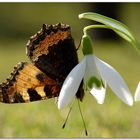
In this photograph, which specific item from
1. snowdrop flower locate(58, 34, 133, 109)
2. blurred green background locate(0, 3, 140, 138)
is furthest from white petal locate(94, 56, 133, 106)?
blurred green background locate(0, 3, 140, 138)

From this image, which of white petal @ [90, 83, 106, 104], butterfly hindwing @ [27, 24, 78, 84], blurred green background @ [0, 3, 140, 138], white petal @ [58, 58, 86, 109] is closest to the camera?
white petal @ [58, 58, 86, 109]

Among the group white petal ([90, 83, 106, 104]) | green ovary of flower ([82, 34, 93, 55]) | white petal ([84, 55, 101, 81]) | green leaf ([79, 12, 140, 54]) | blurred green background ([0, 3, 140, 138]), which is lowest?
blurred green background ([0, 3, 140, 138])

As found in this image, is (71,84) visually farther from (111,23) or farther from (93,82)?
(111,23)

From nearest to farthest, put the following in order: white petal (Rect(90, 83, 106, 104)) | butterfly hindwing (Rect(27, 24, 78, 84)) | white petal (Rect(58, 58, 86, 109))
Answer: white petal (Rect(58, 58, 86, 109)), white petal (Rect(90, 83, 106, 104)), butterfly hindwing (Rect(27, 24, 78, 84))

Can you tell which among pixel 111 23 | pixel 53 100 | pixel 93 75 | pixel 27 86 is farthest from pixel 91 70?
pixel 53 100

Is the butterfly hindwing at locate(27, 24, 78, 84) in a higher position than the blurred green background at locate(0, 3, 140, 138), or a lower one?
higher

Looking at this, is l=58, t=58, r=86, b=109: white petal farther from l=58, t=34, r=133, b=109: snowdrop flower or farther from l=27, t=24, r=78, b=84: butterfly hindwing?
l=27, t=24, r=78, b=84: butterfly hindwing

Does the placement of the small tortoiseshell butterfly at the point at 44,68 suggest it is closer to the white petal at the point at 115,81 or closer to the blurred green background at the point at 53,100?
the white petal at the point at 115,81

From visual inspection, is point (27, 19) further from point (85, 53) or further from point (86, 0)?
point (85, 53)
